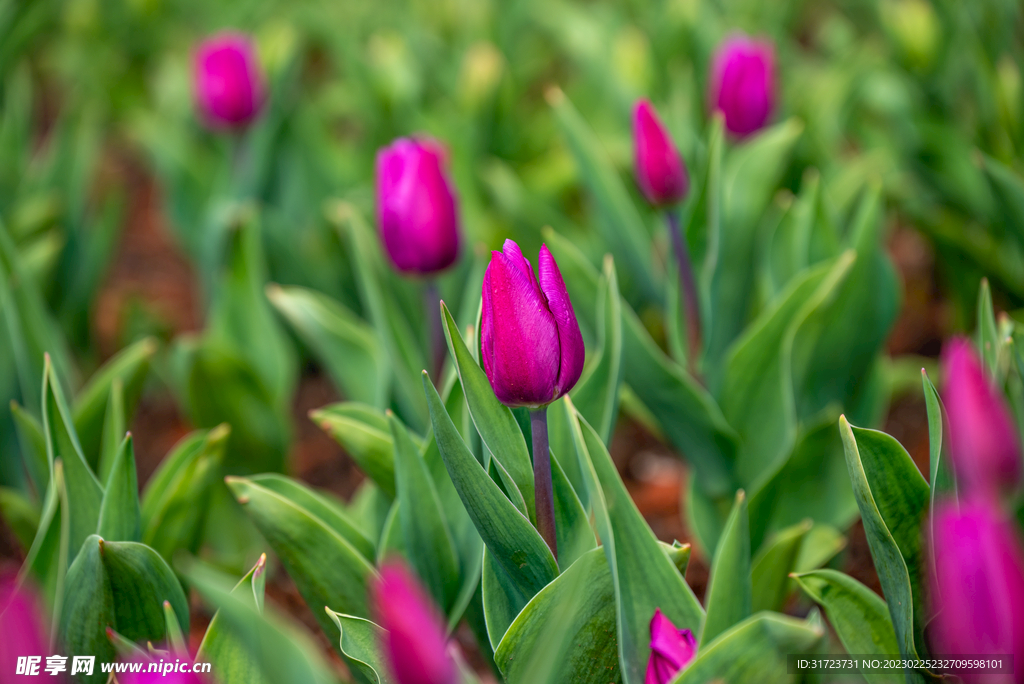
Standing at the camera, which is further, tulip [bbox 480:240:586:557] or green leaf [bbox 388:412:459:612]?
green leaf [bbox 388:412:459:612]

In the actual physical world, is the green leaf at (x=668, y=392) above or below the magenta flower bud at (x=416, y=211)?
below

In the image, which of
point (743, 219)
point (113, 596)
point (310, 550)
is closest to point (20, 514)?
point (113, 596)

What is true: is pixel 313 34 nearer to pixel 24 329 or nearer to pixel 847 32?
pixel 847 32

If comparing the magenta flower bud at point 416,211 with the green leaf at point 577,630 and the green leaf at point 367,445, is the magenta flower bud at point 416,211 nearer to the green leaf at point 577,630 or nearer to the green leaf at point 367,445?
the green leaf at point 367,445

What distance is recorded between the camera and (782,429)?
1140 millimetres

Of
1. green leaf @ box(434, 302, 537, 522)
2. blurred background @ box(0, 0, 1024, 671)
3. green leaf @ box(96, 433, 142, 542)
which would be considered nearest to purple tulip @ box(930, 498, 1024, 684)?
green leaf @ box(434, 302, 537, 522)

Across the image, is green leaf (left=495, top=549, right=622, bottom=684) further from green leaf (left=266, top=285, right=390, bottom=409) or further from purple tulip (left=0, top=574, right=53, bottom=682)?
green leaf (left=266, top=285, right=390, bottom=409)

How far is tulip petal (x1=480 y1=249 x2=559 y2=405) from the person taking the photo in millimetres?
656

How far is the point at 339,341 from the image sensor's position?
1.25 metres

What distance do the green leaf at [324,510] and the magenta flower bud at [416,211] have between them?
31 centimetres

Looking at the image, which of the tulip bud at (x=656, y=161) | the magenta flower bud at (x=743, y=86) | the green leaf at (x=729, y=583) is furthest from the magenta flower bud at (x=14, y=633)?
the magenta flower bud at (x=743, y=86)

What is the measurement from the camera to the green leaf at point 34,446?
1.03 meters

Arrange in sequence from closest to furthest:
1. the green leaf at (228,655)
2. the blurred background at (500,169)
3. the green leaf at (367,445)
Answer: the green leaf at (228,655)
the green leaf at (367,445)
the blurred background at (500,169)

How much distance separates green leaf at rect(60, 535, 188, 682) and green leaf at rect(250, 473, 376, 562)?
0.53 feet
